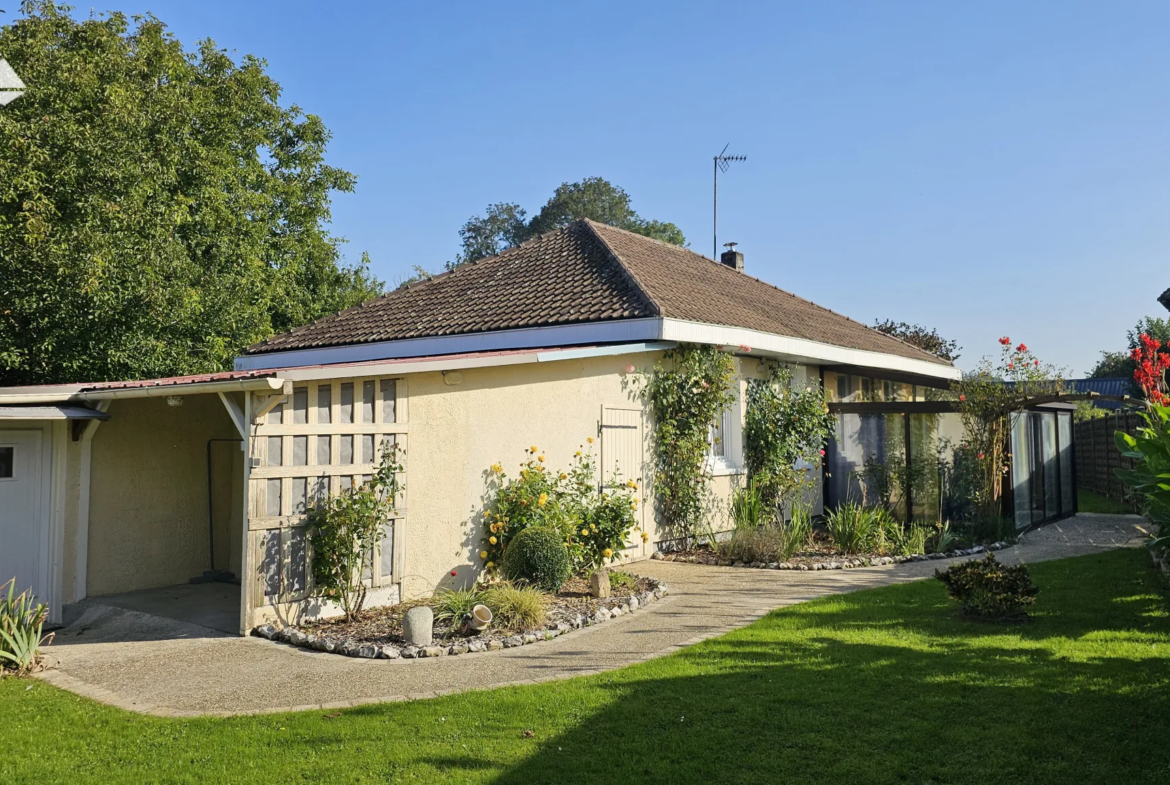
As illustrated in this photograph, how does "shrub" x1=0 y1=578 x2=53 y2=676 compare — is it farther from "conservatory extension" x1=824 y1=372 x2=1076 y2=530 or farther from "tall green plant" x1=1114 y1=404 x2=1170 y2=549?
"conservatory extension" x1=824 y1=372 x2=1076 y2=530

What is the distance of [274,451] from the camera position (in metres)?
8.33

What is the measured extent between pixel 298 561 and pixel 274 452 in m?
1.15

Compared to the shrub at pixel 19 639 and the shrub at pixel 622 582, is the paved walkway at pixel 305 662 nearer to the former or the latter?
the shrub at pixel 19 639

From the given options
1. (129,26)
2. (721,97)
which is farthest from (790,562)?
(129,26)

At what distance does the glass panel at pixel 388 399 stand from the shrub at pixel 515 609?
2.25 metres

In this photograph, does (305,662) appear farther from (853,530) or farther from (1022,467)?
(1022,467)

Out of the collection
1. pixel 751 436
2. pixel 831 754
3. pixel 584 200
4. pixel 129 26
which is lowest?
pixel 831 754

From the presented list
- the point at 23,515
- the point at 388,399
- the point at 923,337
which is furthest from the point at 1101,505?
the point at 23,515

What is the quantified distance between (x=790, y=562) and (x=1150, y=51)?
7.65 m

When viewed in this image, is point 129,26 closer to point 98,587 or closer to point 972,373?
point 98,587

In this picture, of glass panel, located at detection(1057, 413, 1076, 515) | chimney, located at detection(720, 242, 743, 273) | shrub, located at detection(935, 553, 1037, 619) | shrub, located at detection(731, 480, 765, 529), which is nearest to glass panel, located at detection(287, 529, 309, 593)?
shrub, located at detection(935, 553, 1037, 619)

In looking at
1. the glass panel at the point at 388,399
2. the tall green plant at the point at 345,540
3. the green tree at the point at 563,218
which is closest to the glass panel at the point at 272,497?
the tall green plant at the point at 345,540

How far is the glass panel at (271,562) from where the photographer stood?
8281 mm

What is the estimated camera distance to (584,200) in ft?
210
